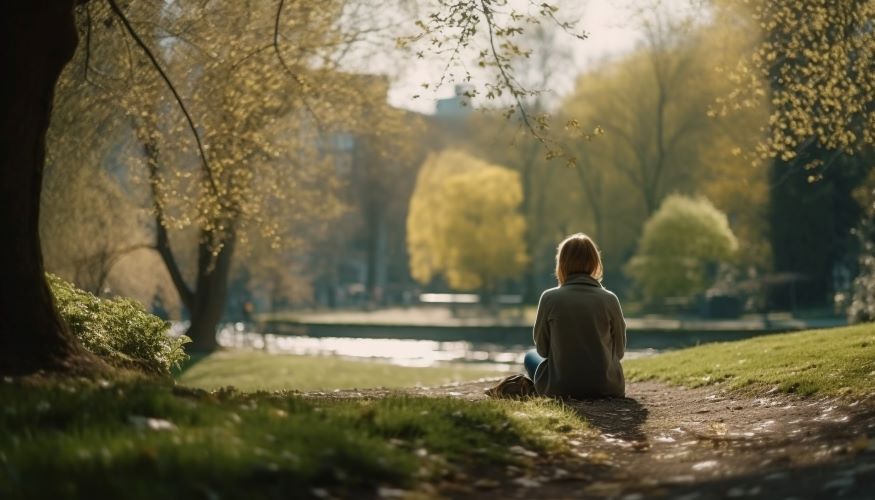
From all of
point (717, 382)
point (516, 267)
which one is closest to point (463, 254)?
point (516, 267)

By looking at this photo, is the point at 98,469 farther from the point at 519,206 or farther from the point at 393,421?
the point at 519,206

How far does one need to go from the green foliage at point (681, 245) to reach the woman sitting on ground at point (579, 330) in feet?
123

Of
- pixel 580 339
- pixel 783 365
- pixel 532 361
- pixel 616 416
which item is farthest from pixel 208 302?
pixel 616 416

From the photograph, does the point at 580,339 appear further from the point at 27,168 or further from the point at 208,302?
the point at 208,302

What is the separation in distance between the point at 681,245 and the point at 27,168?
41.5 meters

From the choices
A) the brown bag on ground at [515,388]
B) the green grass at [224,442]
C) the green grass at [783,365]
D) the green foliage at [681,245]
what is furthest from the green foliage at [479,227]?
the green grass at [224,442]

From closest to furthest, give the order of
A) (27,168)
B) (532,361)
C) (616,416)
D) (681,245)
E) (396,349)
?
(27,168), (616,416), (532,361), (396,349), (681,245)

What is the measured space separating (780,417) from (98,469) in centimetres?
572

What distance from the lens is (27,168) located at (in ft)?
25.7

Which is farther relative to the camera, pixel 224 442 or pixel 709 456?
pixel 709 456

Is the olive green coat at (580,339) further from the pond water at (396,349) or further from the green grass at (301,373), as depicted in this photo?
the pond water at (396,349)

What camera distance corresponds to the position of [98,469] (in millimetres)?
4957

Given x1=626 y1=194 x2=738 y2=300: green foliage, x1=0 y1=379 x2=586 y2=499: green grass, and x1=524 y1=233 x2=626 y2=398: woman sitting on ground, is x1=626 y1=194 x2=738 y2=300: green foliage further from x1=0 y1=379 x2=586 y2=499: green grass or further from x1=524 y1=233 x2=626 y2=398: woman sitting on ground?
x1=0 y1=379 x2=586 y2=499: green grass

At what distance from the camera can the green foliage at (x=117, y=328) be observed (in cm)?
1044
